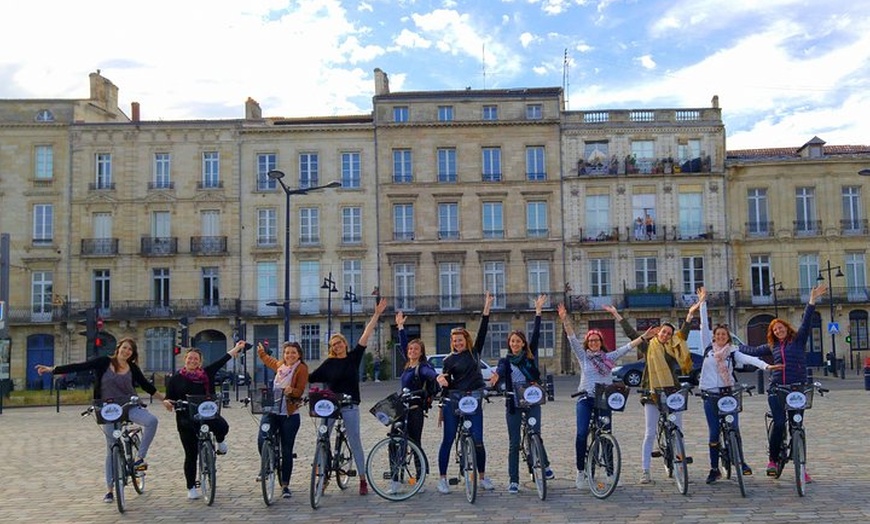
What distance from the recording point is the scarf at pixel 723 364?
968 centimetres

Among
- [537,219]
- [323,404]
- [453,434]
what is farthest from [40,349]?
[453,434]

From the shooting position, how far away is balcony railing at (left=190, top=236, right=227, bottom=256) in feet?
148

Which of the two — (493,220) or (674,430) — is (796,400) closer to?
(674,430)

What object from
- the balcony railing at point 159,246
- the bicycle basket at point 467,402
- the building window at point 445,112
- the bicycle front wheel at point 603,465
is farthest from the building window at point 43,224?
the bicycle front wheel at point 603,465

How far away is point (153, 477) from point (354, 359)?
3.70 metres

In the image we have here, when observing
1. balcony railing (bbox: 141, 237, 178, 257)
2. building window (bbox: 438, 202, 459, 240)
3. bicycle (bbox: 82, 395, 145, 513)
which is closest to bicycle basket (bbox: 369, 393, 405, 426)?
bicycle (bbox: 82, 395, 145, 513)

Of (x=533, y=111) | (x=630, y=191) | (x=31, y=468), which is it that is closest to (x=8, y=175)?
(x=533, y=111)

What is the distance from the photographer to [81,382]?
1422 inches

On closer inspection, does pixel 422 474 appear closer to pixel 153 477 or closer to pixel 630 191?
pixel 153 477

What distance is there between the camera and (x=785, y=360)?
9633 millimetres

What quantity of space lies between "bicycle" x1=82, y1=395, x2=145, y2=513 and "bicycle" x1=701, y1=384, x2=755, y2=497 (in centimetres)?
627

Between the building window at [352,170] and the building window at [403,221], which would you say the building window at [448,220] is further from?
the building window at [352,170]

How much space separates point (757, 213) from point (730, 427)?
38.8 metres

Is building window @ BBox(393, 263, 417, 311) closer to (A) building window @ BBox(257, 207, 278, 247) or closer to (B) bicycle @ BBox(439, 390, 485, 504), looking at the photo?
(A) building window @ BBox(257, 207, 278, 247)
